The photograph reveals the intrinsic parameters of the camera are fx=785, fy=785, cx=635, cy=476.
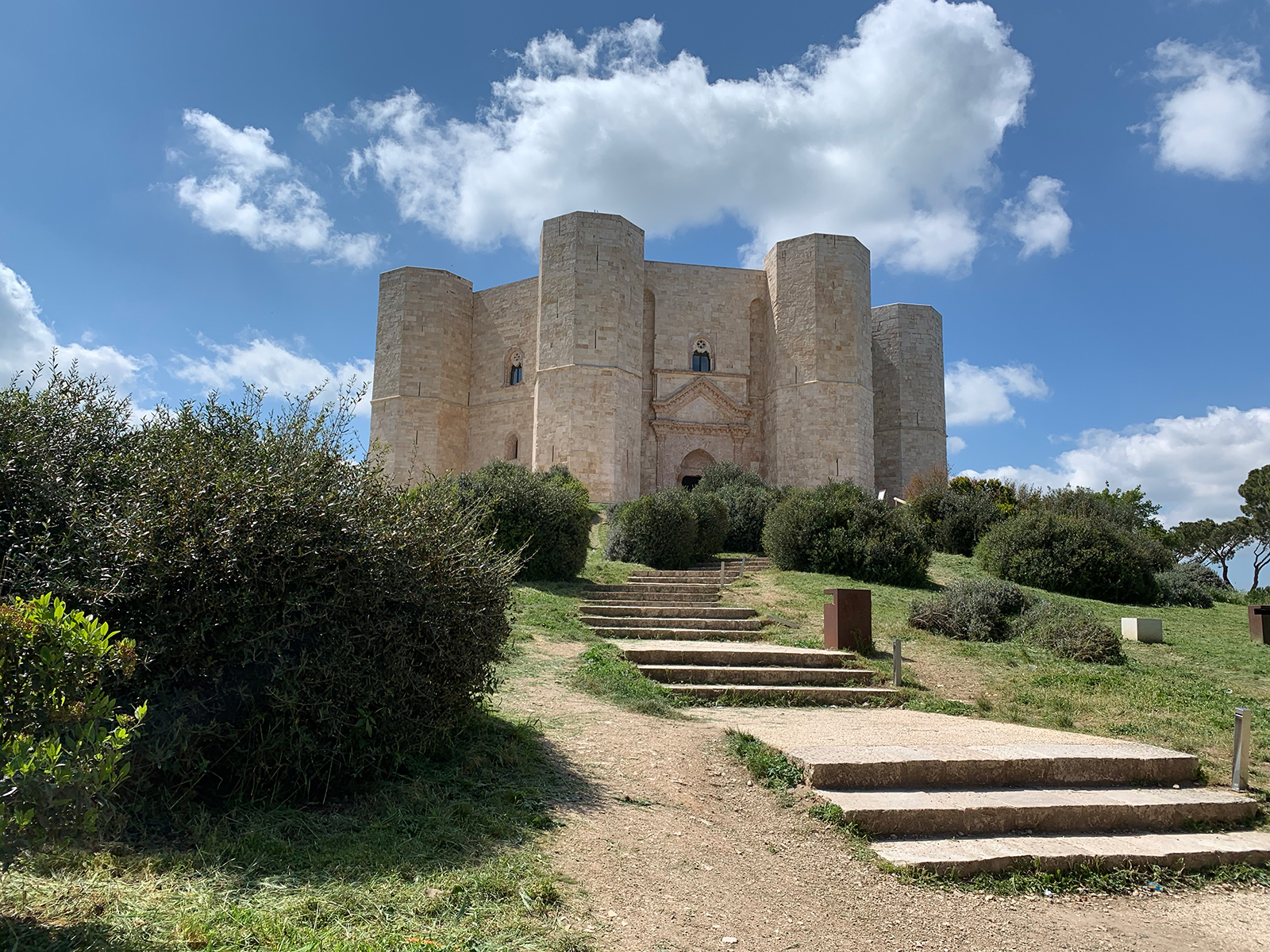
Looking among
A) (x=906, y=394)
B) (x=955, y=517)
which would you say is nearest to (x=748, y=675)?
(x=955, y=517)

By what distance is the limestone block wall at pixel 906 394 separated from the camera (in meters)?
32.8

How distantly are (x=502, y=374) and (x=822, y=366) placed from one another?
1245 centimetres

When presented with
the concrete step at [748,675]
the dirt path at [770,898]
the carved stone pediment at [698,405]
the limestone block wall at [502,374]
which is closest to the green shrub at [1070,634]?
the concrete step at [748,675]

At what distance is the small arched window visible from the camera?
100 ft

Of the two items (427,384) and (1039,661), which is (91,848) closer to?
(1039,661)

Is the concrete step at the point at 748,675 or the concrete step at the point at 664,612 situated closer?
the concrete step at the point at 748,675

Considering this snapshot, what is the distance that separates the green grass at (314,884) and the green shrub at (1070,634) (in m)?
7.44

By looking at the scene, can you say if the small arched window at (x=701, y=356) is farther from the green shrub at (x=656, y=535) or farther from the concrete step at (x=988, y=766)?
the concrete step at (x=988, y=766)

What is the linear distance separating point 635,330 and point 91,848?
26396 millimetres

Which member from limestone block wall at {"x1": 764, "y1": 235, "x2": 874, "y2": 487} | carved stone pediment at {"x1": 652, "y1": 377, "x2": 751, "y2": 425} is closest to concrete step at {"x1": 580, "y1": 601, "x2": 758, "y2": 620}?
limestone block wall at {"x1": 764, "y1": 235, "x2": 874, "y2": 487}

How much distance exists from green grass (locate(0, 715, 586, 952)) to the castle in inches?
907

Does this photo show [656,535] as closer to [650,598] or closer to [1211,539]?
[650,598]

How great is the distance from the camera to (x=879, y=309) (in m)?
34.2

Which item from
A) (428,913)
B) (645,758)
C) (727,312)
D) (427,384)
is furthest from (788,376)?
(428,913)
